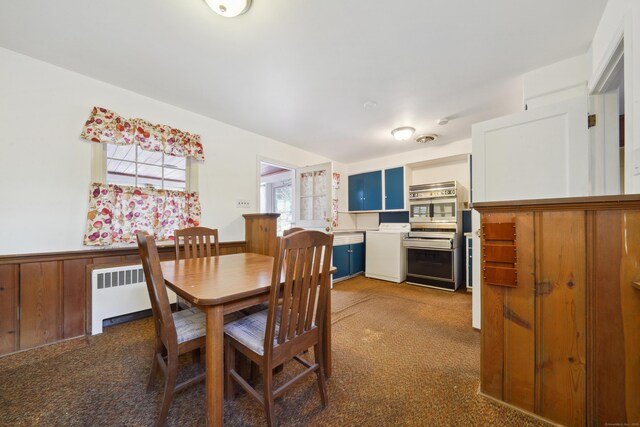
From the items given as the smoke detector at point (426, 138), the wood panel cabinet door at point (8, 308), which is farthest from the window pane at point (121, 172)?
the smoke detector at point (426, 138)

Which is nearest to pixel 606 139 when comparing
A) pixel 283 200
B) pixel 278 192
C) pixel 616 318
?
pixel 616 318

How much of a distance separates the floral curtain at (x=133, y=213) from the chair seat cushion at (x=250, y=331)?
1767 millimetres

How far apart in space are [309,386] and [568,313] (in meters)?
1.43

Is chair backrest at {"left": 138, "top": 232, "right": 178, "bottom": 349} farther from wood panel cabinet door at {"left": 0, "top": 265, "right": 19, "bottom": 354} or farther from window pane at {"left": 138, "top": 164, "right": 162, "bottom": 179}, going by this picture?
window pane at {"left": 138, "top": 164, "right": 162, "bottom": 179}

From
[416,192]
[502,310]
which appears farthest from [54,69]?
[416,192]

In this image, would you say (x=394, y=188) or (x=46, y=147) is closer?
(x=46, y=147)

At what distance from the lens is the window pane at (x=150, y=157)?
261 cm

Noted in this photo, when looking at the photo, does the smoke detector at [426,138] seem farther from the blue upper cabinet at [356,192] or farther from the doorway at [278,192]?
the doorway at [278,192]

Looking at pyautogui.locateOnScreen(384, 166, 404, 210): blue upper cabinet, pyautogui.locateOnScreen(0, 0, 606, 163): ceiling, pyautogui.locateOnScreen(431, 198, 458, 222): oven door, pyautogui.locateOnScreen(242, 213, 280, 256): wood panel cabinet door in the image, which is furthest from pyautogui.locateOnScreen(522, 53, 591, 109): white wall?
pyautogui.locateOnScreen(242, 213, 280, 256): wood panel cabinet door

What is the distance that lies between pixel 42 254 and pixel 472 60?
398cm

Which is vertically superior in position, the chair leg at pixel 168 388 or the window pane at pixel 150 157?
the window pane at pixel 150 157

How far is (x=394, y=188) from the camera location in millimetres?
4320

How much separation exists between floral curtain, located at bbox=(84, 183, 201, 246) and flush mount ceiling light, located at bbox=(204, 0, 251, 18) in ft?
6.14

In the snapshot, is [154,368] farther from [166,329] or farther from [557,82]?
[557,82]
